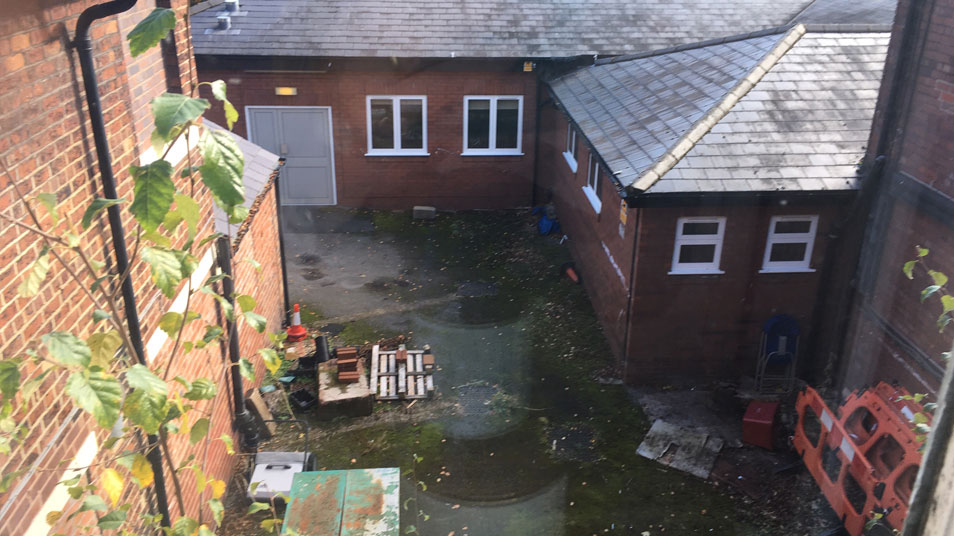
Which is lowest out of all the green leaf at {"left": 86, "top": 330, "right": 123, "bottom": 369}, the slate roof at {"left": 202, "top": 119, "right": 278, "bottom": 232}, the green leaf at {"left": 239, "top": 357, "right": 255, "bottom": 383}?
the slate roof at {"left": 202, "top": 119, "right": 278, "bottom": 232}

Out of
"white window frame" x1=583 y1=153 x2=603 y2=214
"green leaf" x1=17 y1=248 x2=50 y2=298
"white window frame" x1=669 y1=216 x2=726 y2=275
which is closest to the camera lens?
"green leaf" x1=17 y1=248 x2=50 y2=298

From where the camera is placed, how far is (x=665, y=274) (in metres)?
10.0

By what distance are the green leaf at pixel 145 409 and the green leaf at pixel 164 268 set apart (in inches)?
16.4

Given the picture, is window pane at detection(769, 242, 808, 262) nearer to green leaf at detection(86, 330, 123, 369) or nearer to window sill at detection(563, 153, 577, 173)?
window sill at detection(563, 153, 577, 173)

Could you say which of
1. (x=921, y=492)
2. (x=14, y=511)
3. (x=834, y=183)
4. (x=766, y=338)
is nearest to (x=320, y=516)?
(x=14, y=511)

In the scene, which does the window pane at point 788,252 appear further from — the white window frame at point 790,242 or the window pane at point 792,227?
the window pane at point 792,227

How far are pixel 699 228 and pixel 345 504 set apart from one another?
20.4 feet

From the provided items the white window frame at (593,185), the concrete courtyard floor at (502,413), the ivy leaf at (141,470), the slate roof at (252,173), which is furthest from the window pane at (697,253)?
the ivy leaf at (141,470)

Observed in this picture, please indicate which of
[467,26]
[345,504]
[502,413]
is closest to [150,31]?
[345,504]

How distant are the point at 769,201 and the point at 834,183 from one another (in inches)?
32.6

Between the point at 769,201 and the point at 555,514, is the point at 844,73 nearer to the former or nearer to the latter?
the point at 769,201

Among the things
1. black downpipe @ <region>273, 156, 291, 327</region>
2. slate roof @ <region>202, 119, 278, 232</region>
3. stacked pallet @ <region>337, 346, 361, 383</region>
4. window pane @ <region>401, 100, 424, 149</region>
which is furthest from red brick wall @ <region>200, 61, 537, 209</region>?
stacked pallet @ <region>337, 346, 361, 383</region>

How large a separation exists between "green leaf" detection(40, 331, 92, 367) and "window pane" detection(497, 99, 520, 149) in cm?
1544

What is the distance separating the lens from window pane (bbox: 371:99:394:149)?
17.2m
